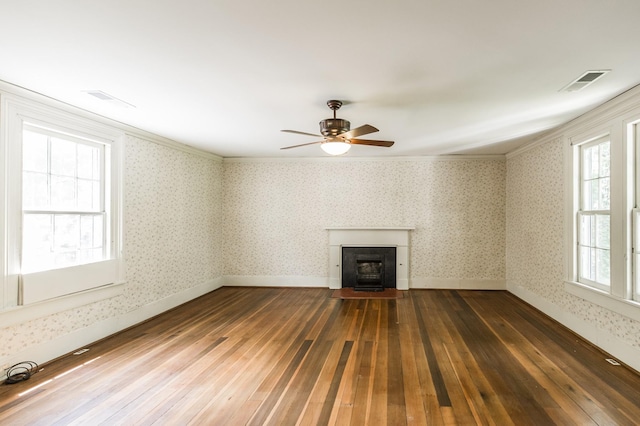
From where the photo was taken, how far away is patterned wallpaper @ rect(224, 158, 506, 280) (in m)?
6.30

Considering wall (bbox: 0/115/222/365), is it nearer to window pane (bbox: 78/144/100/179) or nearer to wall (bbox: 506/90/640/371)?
window pane (bbox: 78/144/100/179)

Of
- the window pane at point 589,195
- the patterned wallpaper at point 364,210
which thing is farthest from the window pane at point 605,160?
the patterned wallpaper at point 364,210

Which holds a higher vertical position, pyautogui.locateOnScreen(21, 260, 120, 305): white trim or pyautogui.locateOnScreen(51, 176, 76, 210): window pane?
pyautogui.locateOnScreen(51, 176, 76, 210): window pane

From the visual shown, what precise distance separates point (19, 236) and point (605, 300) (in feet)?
18.5

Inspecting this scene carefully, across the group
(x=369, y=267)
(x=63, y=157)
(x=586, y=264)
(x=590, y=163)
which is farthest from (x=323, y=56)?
(x=369, y=267)

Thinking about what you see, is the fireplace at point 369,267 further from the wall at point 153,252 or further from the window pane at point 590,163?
the window pane at point 590,163

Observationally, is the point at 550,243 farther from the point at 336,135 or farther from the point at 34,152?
the point at 34,152

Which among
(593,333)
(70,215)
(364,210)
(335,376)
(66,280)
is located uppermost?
(364,210)

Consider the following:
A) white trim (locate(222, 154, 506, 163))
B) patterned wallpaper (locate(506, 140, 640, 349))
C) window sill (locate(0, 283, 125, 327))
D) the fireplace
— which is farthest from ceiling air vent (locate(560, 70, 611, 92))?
window sill (locate(0, 283, 125, 327))

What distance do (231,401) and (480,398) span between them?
1859 millimetres

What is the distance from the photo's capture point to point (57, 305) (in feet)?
10.9

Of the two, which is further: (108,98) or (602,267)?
(602,267)

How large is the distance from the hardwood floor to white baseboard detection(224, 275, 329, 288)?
198 cm

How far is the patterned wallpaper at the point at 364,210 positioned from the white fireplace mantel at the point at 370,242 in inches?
7.2
